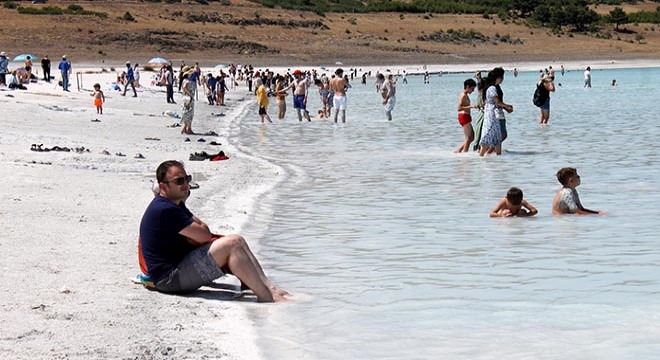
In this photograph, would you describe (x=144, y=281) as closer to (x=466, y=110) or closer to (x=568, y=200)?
(x=568, y=200)

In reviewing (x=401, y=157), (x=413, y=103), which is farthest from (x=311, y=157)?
(x=413, y=103)

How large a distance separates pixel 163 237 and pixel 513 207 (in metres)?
5.10

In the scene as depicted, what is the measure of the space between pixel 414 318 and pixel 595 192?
7447 millimetres

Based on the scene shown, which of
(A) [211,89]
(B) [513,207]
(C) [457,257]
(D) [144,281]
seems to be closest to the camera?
(D) [144,281]

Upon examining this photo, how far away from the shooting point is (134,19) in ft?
319

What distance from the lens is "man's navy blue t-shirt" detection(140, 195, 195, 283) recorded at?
767cm

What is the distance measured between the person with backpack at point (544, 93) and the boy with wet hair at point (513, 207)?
39.5ft

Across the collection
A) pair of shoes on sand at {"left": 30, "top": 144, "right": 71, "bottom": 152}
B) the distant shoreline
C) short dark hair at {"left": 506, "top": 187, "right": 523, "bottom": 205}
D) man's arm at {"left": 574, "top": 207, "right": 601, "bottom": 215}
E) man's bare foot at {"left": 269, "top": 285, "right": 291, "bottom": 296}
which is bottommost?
the distant shoreline

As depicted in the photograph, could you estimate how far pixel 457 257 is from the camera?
967cm

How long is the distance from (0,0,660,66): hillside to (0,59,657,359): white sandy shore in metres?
62.9

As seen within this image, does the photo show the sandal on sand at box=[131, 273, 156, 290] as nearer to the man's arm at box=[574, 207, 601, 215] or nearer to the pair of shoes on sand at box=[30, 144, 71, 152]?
the man's arm at box=[574, 207, 601, 215]

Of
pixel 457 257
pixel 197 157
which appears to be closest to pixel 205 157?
pixel 197 157

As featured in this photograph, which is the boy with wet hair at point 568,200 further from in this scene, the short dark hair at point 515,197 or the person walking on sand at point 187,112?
the person walking on sand at point 187,112

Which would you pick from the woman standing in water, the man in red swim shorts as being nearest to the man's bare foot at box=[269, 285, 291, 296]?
the woman standing in water
